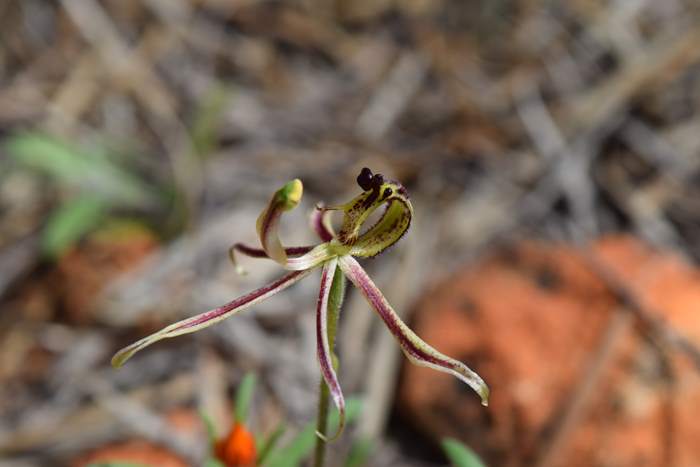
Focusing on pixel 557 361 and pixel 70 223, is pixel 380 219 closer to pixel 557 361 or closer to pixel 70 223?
pixel 557 361

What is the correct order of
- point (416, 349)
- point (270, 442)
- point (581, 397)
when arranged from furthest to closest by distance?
1. point (581, 397)
2. point (270, 442)
3. point (416, 349)

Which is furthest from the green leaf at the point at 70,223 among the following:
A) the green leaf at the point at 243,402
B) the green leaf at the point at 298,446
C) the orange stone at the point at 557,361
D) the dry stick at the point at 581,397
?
the dry stick at the point at 581,397

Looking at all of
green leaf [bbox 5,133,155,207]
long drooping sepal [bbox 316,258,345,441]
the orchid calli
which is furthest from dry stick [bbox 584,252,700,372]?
green leaf [bbox 5,133,155,207]

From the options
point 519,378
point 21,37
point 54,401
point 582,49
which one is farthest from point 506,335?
point 21,37

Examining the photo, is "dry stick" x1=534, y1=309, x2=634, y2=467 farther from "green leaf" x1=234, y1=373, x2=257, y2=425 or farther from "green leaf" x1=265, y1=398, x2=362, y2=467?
"green leaf" x1=234, y1=373, x2=257, y2=425

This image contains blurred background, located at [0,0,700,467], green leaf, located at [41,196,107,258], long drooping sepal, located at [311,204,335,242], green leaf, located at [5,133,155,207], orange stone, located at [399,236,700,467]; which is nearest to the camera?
long drooping sepal, located at [311,204,335,242]

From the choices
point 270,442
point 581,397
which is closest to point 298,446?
point 270,442

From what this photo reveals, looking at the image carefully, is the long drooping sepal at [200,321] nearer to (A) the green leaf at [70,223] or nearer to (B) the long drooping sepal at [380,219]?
(B) the long drooping sepal at [380,219]
